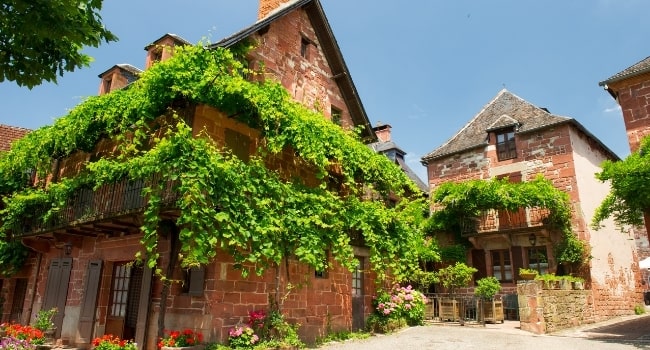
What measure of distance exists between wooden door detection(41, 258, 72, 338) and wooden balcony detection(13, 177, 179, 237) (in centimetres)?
101

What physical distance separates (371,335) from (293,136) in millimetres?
6266

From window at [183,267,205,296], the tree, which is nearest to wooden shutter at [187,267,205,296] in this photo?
window at [183,267,205,296]

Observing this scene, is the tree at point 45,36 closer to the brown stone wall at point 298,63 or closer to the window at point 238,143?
the window at point 238,143

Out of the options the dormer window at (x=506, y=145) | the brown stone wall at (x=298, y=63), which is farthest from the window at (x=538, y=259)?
the brown stone wall at (x=298, y=63)

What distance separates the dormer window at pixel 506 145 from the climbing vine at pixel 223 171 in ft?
26.8

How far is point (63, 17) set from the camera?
546 centimetres

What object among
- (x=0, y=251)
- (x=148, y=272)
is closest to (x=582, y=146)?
(x=148, y=272)

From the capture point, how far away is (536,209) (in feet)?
56.3

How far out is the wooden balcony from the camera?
9211 millimetres

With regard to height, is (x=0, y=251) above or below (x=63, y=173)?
below

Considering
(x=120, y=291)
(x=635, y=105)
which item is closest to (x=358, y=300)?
(x=120, y=291)

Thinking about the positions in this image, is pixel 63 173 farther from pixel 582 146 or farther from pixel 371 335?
pixel 582 146

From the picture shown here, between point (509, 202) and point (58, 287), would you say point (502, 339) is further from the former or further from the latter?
point (58, 287)

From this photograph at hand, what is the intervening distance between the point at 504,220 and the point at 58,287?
15578 millimetres
